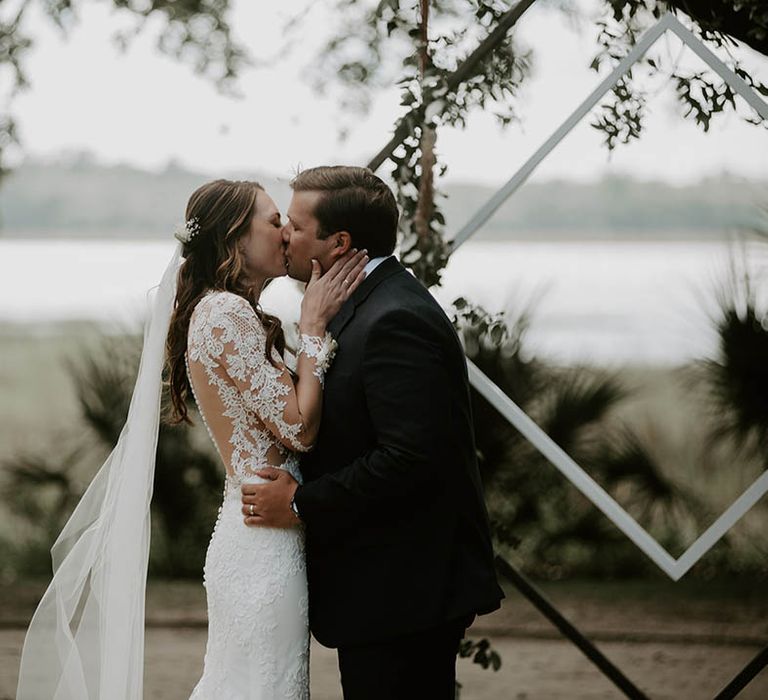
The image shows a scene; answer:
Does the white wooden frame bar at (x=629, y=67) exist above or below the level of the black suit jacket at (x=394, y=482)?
above

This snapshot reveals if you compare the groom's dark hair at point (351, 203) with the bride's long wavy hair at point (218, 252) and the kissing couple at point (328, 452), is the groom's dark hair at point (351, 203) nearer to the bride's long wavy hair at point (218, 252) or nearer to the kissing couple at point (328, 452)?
the kissing couple at point (328, 452)

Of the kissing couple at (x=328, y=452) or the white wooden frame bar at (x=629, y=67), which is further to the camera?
the white wooden frame bar at (x=629, y=67)

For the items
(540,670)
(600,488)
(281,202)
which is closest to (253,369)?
(600,488)

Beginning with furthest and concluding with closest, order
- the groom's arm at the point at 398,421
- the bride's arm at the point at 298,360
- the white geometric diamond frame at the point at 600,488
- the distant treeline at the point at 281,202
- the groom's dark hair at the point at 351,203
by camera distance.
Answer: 1. the distant treeline at the point at 281,202
2. the white geometric diamond frame at the point at 600,488
3. the groom's dark hair at the point at 351,203
4. the bride's arm at the point at 298,360
5. the groom's arm at the point at 398,421

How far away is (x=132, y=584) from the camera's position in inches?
125

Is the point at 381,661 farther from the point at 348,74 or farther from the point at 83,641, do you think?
the point at 348,74

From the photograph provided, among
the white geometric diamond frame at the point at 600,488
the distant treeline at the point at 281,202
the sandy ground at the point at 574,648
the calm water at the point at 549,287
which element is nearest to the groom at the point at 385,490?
the white geometric diamond frame at the point at 600,488

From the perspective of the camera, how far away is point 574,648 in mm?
6012

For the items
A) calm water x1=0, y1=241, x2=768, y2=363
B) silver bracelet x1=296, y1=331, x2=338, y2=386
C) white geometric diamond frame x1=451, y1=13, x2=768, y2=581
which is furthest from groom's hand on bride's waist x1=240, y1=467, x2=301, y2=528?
calm water x1=0, y1=241, x2=768, y2=363

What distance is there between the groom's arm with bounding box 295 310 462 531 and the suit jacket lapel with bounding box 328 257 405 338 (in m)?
0.14

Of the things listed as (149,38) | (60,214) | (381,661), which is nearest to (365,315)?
(381,661)

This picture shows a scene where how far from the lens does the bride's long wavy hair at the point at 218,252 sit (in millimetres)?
3012

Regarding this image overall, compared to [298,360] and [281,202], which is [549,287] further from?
[298,360]

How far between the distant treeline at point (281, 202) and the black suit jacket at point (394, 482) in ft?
16.6
